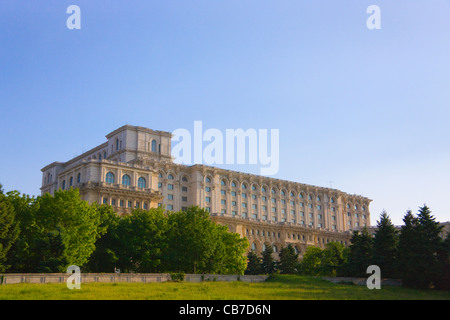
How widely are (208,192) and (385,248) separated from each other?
192 feet

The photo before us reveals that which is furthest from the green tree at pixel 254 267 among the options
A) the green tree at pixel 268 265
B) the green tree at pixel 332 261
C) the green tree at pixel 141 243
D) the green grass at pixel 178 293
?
the green grass at pixel 178 293

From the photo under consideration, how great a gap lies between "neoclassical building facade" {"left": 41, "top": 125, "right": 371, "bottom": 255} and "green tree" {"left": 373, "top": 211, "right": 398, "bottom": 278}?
4468 cm

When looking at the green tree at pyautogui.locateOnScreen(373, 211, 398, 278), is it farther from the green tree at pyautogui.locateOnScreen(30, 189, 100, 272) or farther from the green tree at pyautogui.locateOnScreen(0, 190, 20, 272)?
the green tree at pyautogui.locateOnScreen(0, 190, 20, 272)

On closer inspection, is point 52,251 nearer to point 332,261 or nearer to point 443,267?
point 443,267

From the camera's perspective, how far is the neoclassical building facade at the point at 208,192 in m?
90.9

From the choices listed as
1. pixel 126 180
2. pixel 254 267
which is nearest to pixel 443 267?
pixel 254 267

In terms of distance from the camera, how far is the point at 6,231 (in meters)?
51.3

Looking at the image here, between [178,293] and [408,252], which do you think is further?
[408,252]

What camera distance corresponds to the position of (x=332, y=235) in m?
130

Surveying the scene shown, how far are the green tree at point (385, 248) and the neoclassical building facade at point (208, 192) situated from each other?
44.7 meters
